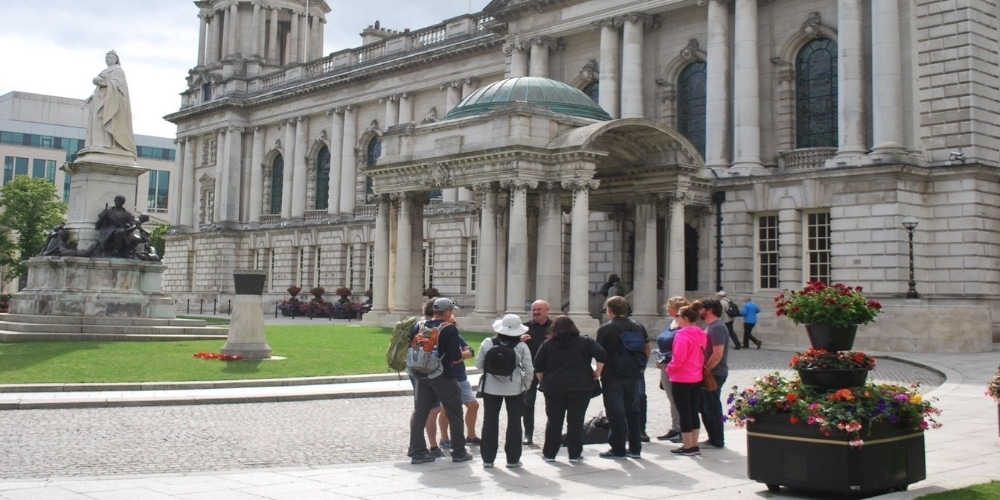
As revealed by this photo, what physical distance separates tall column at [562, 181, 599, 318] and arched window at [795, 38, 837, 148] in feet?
36.8

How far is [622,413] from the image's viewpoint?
1161cm

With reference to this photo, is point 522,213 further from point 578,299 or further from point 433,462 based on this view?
point 433,462

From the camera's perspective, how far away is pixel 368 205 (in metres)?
63.3

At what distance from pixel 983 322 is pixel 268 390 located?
21087 mm

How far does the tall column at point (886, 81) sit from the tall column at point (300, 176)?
43.1 meters

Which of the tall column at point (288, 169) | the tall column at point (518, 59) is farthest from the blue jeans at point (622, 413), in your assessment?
the tall column at point (288, 169)

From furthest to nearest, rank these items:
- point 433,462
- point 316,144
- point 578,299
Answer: point 316,144, point 578,299, point 433,462

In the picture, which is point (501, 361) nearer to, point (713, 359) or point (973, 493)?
point (713, 359)

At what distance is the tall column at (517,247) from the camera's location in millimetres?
31850

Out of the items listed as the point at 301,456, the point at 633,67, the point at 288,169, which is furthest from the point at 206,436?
the point at 288,169

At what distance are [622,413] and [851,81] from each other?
2721cm

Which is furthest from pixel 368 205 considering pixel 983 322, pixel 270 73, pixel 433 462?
pixel 433 462

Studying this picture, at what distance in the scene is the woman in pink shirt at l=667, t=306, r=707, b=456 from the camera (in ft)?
38.4

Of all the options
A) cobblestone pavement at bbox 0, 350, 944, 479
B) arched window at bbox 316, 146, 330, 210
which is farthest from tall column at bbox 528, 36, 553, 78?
cobblestone pavement at bbox 0, 350, 944, 479
